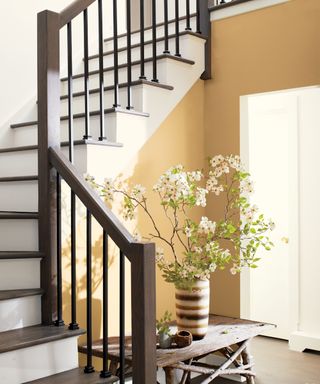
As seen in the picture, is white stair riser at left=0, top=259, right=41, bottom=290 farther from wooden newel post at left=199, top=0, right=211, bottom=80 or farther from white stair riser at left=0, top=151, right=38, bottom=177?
wooden newel post at left=199, top=0, right=211, bottom=80

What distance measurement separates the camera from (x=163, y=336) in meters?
3.13

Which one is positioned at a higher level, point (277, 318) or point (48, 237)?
point (48, 237)

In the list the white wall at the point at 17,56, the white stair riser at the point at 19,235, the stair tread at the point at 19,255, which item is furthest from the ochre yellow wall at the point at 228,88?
the white wall at the point at 17,56

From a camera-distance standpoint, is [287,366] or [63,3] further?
[63,3]

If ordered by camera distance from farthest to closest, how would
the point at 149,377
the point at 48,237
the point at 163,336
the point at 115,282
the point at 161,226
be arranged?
the point at 161,226, the point at 115,282, the point at 163,336, the point at 48,237, the point at 149,377

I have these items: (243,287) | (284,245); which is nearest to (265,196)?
(284,245)

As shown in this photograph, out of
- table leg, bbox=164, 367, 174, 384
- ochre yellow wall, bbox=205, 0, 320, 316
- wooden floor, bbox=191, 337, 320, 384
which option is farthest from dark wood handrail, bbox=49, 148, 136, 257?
wooden floor, bbox=191, 337, 320, 384

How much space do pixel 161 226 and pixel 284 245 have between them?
1.72 m

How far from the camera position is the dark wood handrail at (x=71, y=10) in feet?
9.83

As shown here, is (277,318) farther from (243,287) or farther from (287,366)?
(243,287)

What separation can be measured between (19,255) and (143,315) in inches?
29.7

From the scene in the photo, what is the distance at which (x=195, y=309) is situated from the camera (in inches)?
130

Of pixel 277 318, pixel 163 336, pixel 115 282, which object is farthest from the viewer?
pixel 277 318

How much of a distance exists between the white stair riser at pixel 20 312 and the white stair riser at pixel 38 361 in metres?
0.22
